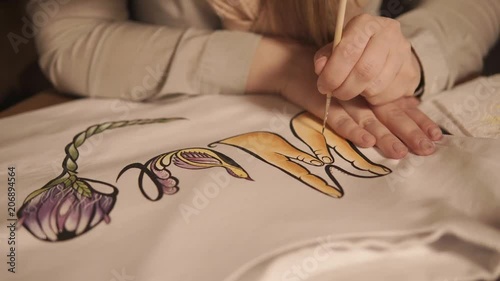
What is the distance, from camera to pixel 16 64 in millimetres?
629

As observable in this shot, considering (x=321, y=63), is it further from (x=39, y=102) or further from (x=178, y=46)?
(x=39, y=102)

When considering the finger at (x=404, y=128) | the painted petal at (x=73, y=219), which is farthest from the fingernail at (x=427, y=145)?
the painted petal at (x=73, y=219)

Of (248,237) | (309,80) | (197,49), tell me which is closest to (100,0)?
(197,49)

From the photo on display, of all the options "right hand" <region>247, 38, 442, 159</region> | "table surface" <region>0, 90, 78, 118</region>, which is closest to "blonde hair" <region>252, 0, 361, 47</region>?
"right hand" <region>247, 38, 442, 159</region>

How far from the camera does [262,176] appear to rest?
0.31m

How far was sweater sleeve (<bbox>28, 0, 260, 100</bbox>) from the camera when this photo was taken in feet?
1.46

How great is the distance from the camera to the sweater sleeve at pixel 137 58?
1.46 ft

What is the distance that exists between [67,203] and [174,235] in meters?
0.09

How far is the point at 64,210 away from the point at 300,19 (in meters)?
0.29

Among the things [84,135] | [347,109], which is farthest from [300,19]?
[84,135]

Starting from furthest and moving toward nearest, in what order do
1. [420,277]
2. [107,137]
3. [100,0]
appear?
1. [100,0]
2. [107,137]
3. [420,277]

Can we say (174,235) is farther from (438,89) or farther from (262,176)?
(438,89)

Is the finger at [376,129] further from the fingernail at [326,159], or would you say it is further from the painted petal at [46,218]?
the painted petal at [46,218]

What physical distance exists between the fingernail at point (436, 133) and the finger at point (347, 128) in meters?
0.05
